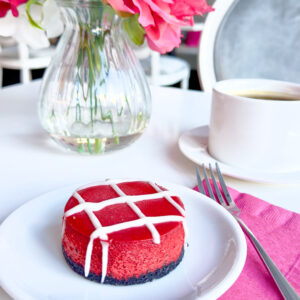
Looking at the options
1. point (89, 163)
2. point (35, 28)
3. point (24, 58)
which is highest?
point (35, 28)

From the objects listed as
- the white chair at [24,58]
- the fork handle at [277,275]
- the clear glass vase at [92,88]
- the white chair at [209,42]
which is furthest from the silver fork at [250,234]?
the white chair at [24,58]

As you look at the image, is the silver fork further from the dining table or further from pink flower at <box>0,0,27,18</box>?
pink flower at <box>0,0,27,18</box>

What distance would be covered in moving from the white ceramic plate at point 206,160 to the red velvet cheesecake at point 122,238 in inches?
6.5

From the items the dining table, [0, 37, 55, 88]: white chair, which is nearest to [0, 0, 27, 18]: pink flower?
the dining table

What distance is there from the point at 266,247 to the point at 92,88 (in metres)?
0.31

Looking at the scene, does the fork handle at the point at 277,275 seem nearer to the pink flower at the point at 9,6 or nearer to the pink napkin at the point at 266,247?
the pink napkin at the point at 266,247

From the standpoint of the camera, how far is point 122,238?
12.4 inches

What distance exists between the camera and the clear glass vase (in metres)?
0.55

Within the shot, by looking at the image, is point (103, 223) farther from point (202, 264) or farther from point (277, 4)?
point (277, 4)

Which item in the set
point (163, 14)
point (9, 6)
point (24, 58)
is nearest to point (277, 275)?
point (163, 14)

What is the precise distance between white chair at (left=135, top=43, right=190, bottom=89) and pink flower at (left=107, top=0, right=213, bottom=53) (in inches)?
59.0

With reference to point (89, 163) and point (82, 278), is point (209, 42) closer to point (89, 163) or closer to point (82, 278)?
point (89, 163)

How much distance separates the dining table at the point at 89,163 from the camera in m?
0.48

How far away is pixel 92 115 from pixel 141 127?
0.08 m
